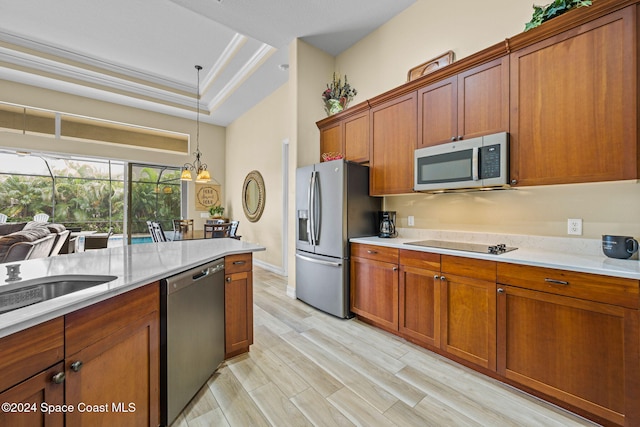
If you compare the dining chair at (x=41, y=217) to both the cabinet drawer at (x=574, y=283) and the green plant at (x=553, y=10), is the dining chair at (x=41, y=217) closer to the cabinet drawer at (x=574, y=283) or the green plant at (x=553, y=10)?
the cabinet drawer at (x=574, y=283)

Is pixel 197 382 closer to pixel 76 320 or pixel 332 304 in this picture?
pixel 76 320

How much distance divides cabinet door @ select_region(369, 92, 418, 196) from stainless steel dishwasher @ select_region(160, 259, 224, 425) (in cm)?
186

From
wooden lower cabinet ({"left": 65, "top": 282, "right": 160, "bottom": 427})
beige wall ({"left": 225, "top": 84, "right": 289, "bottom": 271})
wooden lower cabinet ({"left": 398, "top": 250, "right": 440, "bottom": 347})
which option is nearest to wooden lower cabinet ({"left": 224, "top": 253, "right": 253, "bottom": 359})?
wooden lower cabinet ({"left": 65, "top": 282, "right": 160, "bottom": 427})

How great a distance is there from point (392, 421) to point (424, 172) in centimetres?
192

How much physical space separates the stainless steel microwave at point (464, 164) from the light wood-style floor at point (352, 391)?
144 centimetres

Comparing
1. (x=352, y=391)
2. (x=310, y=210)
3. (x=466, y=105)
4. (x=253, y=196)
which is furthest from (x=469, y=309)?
(x=253, y=196)

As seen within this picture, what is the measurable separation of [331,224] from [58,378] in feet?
7.75

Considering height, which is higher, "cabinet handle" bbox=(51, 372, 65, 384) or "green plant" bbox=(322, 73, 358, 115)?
Result: "green plant" bbox=(322, 73, 358, 115)

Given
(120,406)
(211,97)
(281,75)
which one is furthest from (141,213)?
(120,406)

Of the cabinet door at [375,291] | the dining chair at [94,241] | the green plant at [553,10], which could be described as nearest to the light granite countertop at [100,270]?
the cabinet door at [375,291]

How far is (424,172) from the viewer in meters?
2.46

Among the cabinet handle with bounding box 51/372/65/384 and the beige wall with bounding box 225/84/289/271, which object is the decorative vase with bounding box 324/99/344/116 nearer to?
the beige wall with bounding box 225/84/289/271

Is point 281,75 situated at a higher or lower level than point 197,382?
higher

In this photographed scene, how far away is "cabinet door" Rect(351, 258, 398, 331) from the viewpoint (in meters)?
2.48
